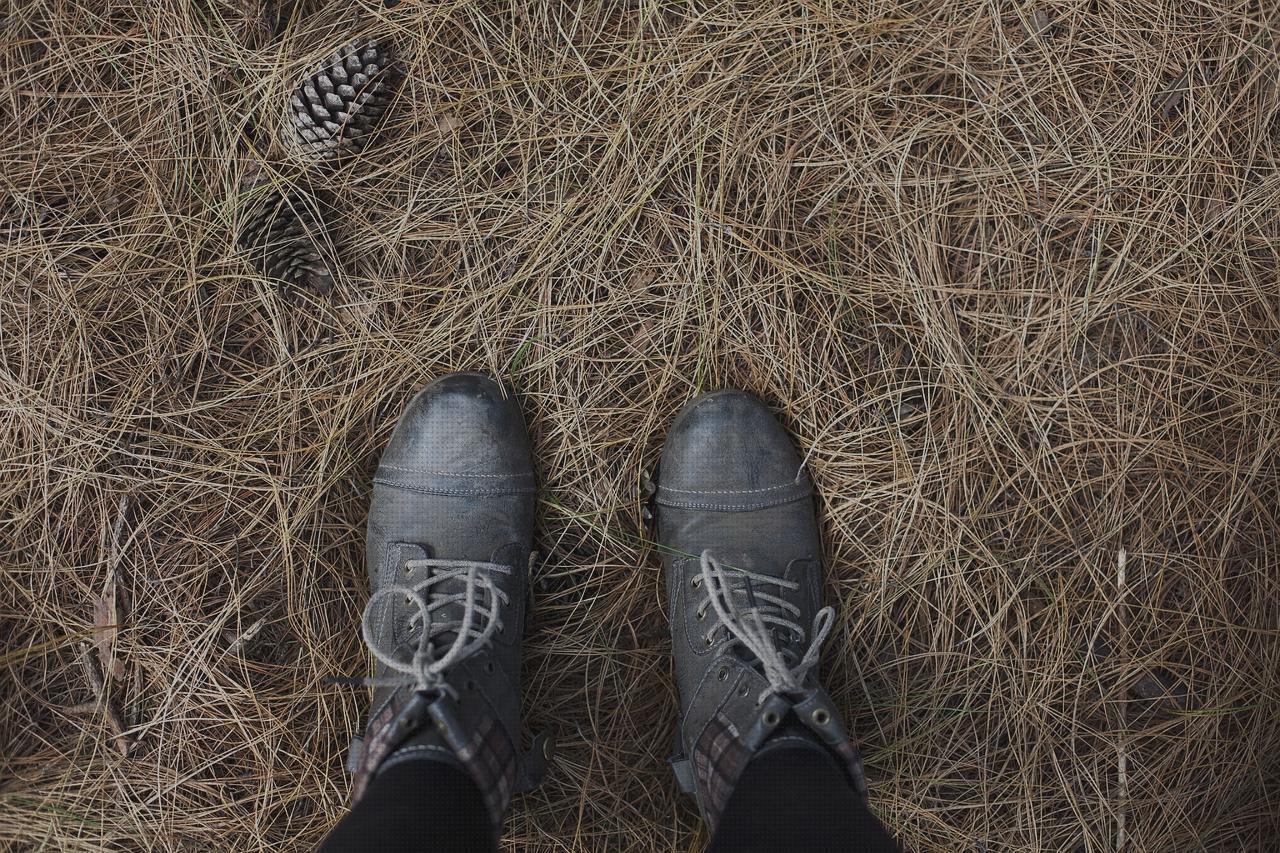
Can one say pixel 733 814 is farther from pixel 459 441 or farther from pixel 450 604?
pixel 459 441

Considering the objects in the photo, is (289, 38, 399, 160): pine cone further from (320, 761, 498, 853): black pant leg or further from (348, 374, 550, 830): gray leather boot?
(320, 761, 498, 853): black pant leg

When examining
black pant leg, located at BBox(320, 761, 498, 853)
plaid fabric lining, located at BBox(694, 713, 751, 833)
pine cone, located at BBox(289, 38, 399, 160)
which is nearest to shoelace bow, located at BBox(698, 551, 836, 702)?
plaid fabric lining, located at BBox(694, 713, 751, 833)

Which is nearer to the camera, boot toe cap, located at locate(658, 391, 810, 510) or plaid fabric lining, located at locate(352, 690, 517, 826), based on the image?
plaid fabric lining, located at locate(352, 690, 517, 826)

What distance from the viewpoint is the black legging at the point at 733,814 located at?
1117mm

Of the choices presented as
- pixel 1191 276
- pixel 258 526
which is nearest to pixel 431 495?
pixel 258 526

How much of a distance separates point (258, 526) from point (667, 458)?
3.01ft

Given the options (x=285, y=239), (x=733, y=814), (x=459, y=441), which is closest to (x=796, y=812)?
(x=733, y=814)

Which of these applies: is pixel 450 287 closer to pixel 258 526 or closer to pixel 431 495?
pixel 431 495

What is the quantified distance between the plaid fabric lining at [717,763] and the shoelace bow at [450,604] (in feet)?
1.61

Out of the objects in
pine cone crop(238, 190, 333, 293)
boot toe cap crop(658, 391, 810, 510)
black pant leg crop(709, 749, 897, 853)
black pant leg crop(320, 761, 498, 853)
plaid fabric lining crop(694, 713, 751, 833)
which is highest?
pine cone crop(238, 190, 333, 293)

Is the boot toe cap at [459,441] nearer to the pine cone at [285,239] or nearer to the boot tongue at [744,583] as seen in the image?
the pine cone at [285,239]

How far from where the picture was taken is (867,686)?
1667mm

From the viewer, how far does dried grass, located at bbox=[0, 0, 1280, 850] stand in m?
1.62

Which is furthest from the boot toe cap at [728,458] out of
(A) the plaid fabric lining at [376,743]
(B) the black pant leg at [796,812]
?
(A) the plaid fabric lining at [376,743]
